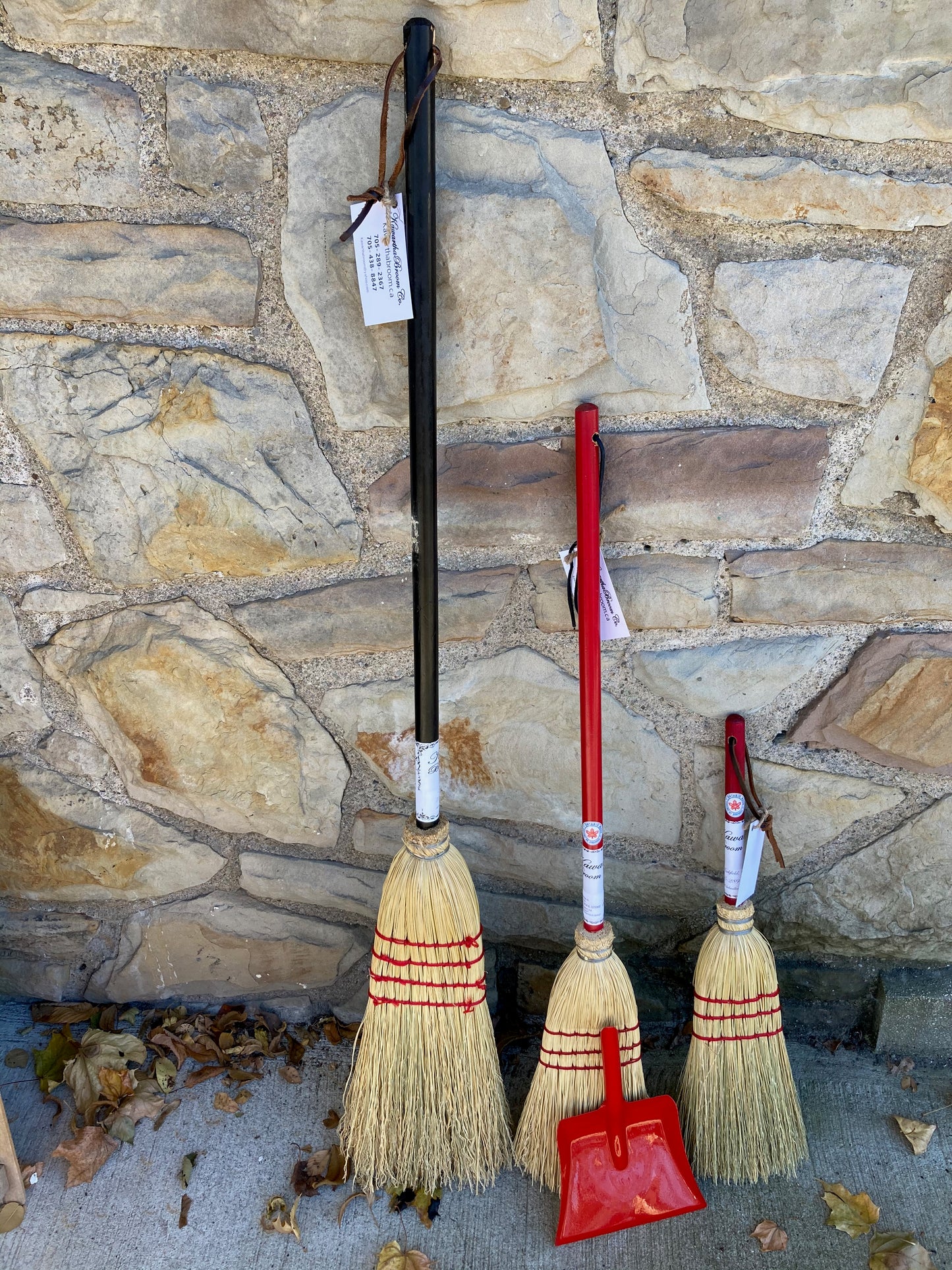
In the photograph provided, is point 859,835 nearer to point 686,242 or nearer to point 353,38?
point 686,242

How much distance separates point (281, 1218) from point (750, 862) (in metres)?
0.86

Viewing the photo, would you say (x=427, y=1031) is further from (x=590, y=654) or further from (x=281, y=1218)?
(x=590, y=654)

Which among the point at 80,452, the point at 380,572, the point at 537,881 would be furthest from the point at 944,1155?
the point at 80,452

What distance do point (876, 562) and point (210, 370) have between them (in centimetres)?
95

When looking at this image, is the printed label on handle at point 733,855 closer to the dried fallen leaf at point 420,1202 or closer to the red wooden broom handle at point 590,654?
the red wooden broom handle at point 590,654

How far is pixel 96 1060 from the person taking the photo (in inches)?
64.3

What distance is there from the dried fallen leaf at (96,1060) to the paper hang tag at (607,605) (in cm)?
108

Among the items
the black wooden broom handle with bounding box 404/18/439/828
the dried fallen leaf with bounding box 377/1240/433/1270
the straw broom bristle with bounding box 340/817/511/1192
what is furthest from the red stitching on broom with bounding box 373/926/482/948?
the dried fallen leaf with bounding box 377/1240/433/1270

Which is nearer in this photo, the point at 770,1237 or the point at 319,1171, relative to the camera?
the point at 770,1237

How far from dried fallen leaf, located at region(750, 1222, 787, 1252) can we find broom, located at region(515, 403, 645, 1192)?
23 centimetres

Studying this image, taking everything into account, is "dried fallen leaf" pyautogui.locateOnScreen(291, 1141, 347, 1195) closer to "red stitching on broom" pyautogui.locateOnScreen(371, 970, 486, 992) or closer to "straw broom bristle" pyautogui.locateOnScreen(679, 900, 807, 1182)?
"red stitching on broom" pyautogui.locateOnScreen(371, 970, 486, 992)

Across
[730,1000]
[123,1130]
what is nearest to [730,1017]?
[730,1000]

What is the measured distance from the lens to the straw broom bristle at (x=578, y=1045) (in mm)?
1422

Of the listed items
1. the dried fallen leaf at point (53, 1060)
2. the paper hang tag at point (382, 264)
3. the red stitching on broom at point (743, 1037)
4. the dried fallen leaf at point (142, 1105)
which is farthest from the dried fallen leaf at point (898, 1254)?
the paper hang tag at point (382, 264)
